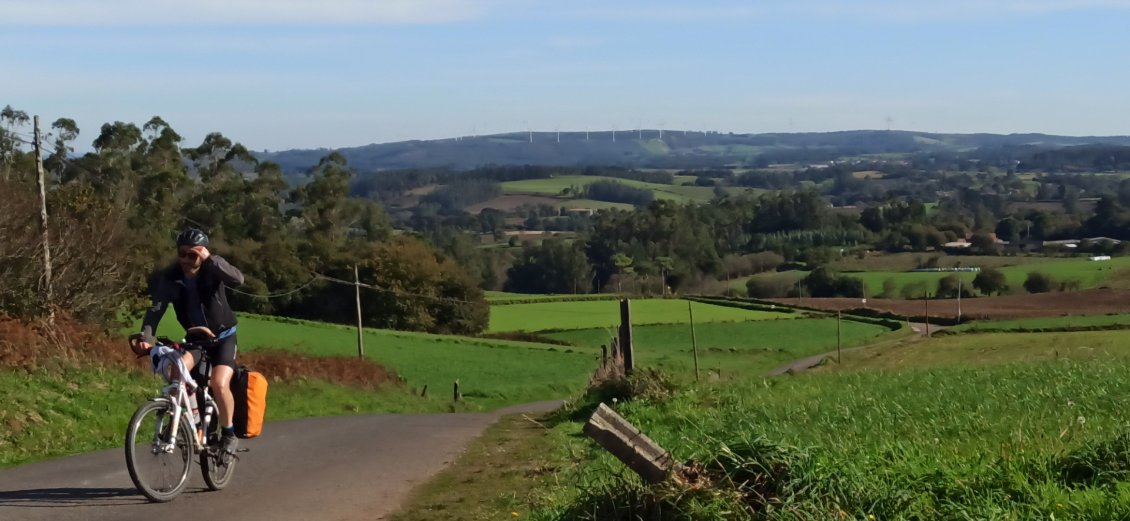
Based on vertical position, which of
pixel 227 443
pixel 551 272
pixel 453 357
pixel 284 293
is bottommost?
pixel 551 272

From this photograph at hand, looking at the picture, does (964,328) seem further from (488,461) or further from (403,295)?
(488,461)

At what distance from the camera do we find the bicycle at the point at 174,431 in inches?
324

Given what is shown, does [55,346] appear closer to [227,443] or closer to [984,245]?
[227,443]

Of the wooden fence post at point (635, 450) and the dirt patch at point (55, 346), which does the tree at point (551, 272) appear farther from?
the wooden fence post at point (635, 450)

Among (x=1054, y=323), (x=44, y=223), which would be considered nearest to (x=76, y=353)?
(x=44, y=223)

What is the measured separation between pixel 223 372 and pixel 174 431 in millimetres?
597

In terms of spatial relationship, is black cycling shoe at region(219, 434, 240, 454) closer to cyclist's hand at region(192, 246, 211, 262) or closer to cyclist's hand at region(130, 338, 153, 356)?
cyclist's hand at region(130, 338, 153, 356)

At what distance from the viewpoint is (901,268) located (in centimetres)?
10881

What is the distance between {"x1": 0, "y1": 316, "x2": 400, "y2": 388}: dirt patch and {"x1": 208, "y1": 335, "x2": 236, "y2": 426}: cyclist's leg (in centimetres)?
758

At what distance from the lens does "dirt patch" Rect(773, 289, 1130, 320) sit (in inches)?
2741

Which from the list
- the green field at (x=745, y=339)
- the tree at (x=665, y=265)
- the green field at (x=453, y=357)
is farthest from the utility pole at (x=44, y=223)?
the tree at (x=665, y=265)

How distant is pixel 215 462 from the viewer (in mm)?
8859

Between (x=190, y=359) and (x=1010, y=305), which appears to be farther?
(x=1010, y=305)

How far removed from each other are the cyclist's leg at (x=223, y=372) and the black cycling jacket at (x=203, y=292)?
125 millimetres
